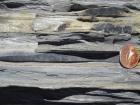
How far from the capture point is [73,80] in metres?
2.22

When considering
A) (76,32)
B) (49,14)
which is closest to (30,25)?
(49,14)

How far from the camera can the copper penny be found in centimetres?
219

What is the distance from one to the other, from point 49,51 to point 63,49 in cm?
8

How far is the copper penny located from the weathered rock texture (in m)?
0.03

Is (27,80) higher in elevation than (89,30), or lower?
lower

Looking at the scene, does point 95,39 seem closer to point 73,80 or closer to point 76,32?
point 76,32

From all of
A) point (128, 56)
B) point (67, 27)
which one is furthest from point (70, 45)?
point (128, 56)

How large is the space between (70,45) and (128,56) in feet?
1.06

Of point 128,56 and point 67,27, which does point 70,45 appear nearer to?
point 67,27

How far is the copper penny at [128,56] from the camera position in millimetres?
2191

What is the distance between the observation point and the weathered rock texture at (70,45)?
2.18 meters

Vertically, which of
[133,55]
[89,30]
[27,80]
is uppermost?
[89,30]

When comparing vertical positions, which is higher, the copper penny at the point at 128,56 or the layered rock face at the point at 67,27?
the layered rock face at the point at 67,27

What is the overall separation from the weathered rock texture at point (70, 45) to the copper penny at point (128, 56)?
3 centimetres
